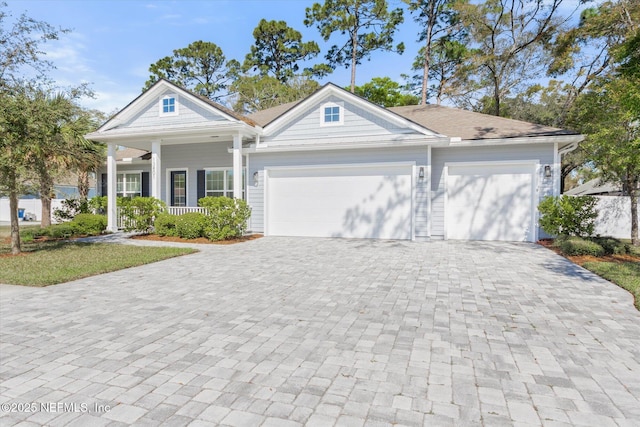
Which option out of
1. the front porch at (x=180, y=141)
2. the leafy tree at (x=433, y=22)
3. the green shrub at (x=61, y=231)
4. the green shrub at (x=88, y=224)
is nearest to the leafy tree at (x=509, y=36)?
the leafy tree at (x=433, y=22)

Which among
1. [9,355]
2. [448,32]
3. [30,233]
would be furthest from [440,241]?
[448,32]

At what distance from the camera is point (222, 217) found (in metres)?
10.9

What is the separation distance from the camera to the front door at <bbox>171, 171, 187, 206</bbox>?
14.6 metres

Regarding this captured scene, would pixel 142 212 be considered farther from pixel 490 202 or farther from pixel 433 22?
pixel 433 22

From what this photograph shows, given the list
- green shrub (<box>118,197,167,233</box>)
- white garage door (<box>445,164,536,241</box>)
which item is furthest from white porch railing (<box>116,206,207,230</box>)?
white garage door (<box>445,164,536,241</box>)

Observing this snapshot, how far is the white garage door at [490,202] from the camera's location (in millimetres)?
10945

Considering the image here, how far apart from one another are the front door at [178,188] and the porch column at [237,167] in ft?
13.0

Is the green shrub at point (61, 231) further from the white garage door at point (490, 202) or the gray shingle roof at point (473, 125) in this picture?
the white garage door at point (490, 202)

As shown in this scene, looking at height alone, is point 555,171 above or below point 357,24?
below

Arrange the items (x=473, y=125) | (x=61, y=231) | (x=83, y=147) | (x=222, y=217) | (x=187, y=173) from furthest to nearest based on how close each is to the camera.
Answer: (x=187, y=173) → (x=473, y=125) → (x=61, y=231) → (x=83, y=147) → (x=222, y=217)

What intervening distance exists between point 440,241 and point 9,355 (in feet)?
33.5

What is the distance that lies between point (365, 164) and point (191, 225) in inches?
232

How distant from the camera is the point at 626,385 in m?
2.66

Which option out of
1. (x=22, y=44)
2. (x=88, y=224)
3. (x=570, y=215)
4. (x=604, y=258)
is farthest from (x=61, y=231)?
(x=604, y=258)
